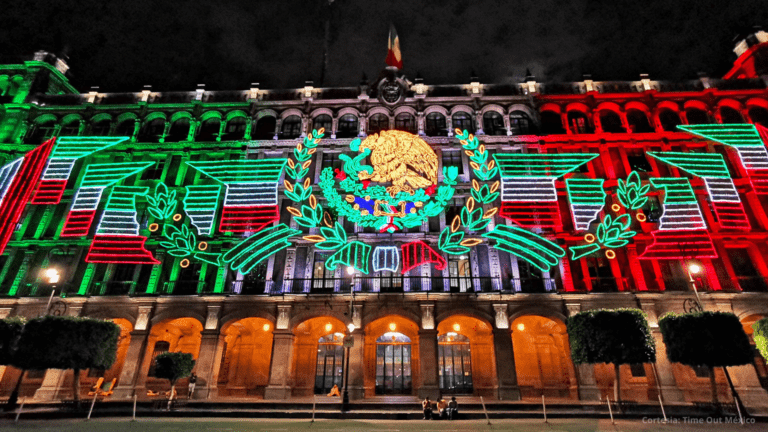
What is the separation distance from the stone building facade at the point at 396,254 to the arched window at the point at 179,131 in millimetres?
1639

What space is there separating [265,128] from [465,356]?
2487 cm

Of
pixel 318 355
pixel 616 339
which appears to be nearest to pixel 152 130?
pixel 318 355

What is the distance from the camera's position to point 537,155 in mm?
28328

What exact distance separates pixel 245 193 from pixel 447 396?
19.7 m

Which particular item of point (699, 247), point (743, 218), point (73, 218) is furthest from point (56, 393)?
point (743, 218)

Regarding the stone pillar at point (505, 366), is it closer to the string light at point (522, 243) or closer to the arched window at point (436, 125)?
the string light at point (522, 243)

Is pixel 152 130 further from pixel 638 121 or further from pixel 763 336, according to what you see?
pixel 763 336

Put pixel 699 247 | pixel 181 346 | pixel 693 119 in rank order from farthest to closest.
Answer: pixel 693 119
pixel 181 346
pixel 699 247

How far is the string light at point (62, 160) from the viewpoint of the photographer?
28.0m

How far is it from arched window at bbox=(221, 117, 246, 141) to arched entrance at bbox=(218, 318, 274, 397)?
15515 mm

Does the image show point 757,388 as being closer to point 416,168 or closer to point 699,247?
point 699,247

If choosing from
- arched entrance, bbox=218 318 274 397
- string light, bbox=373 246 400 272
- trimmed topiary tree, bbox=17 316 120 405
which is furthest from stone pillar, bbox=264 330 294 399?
trimmed topiary tree, bbox=17 316 120 405

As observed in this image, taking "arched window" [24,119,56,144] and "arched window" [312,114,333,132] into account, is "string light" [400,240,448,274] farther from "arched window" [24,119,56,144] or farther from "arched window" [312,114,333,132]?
"arched window" [24,119,56,144]

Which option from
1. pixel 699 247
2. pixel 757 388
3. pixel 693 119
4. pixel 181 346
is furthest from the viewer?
pixel 693 119
